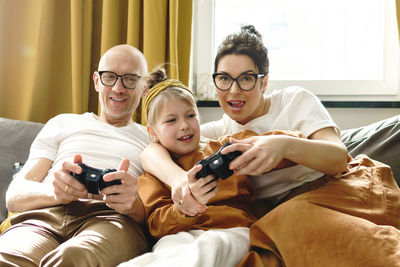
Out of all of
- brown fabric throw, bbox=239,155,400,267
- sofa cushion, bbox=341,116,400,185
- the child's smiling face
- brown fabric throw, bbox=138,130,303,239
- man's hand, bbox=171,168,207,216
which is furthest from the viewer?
sofa cushion, bbox=341,116,400,185

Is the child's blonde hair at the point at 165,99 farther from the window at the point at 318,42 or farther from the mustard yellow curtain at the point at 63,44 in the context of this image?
the window at the point at 318,42

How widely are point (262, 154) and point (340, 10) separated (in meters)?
1.68

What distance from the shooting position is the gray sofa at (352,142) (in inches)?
56.9

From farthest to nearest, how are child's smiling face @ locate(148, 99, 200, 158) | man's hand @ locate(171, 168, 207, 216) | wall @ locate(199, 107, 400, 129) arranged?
wall @ locate(199, 107, 400, 129)
child's smiling face @ locate(148, 99, 200, 158)
man's hand @ locate(171, 168, 207, 216)

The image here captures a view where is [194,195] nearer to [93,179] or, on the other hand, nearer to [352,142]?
[93,179]

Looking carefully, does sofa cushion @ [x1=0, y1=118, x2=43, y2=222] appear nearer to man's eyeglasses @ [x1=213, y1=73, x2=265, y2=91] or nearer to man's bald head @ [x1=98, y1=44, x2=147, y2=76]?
man's bald head @ [x1=98, y1=44, x2=147, y2=76]

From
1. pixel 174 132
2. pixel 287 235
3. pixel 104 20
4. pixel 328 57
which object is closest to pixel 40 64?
pixel 104 20

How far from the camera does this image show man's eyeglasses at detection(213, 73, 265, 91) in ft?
4.36

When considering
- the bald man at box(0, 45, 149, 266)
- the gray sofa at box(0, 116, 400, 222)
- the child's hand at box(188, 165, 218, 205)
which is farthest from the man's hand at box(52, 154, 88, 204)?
the gray sofa at box(0, 116, 400, 222)

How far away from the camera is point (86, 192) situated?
1294 mm

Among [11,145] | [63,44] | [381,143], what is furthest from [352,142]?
[63,44]

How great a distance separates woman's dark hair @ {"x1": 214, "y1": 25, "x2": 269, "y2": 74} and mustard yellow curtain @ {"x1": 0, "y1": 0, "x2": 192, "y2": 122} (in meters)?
0.78

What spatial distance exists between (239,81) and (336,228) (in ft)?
2.00

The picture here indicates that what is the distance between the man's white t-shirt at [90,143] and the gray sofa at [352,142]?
0.32 metres
